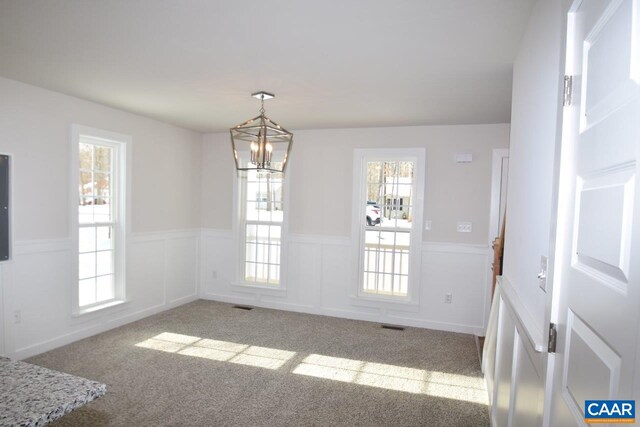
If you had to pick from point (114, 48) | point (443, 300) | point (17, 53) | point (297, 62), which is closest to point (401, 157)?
point (443, 300)

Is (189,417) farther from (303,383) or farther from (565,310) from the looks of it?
(565,310)

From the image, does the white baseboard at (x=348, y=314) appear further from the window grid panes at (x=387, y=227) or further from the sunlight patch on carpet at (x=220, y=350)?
the sunlight patch on carpet at (x=220, y=350)

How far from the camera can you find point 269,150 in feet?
9.25

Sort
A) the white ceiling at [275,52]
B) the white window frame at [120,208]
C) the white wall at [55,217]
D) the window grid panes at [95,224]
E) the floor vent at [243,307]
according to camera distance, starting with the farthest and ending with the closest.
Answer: the floor vent at [243,307] < the white window frame at [120,208] < the window grid panes at [95,224] < the white wall at [55,217] < the white ceiling at [275,52]

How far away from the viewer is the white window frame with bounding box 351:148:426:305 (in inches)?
192

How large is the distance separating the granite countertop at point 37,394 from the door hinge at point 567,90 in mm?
2092

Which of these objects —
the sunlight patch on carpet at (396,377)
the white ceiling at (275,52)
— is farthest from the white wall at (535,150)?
the sunlight patch on carpet at (396,377)

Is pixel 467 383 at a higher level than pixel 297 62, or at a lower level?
lower

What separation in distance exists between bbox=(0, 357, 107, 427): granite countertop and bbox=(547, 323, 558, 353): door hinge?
1.77 m

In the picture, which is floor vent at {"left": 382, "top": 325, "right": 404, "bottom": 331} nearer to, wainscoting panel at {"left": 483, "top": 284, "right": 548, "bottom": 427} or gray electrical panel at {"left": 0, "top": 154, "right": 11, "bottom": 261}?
wainscoting panel at {"left": 483, "top": 284, "right": 548, "bottom": 427}

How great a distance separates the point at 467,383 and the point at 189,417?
2.29 meters

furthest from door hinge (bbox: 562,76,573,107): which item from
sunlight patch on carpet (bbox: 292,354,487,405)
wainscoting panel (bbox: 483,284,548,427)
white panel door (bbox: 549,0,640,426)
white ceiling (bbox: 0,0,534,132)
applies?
sunlight patch on carpet (bbox: 292,354,487,405)

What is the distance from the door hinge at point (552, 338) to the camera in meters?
1.16

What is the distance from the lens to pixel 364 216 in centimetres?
511
